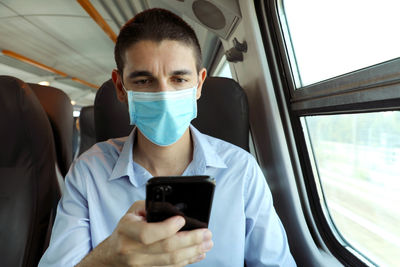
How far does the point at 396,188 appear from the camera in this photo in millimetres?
1015

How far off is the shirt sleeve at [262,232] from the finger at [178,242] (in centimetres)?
61

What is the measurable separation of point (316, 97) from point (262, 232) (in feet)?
2.25

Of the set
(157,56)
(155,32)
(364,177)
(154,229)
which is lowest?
(364,177)

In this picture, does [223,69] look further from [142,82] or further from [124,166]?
[124,166]

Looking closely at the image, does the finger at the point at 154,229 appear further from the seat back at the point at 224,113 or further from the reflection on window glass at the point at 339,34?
the seat back at the point at 224,113

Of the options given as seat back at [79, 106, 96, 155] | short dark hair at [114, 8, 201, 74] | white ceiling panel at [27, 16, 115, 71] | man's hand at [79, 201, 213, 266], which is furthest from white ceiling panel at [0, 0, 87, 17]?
man's hand at [79, 201, 213, 266]

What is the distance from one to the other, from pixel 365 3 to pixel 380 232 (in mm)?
938

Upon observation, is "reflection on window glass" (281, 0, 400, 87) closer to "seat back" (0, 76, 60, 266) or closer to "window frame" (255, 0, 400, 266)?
"window frame" (255, 0, 400, 266)

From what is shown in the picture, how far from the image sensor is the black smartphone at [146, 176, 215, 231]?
0.65 metres

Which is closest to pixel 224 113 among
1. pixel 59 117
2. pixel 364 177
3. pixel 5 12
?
pixel 364 177

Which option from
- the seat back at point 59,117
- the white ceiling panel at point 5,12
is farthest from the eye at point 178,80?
the white ceiling panel at point 5,12

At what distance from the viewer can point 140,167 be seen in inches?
50.6

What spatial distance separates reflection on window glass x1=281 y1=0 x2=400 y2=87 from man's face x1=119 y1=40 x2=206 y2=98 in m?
0.65

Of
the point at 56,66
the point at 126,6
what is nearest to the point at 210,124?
the point at 126,6
